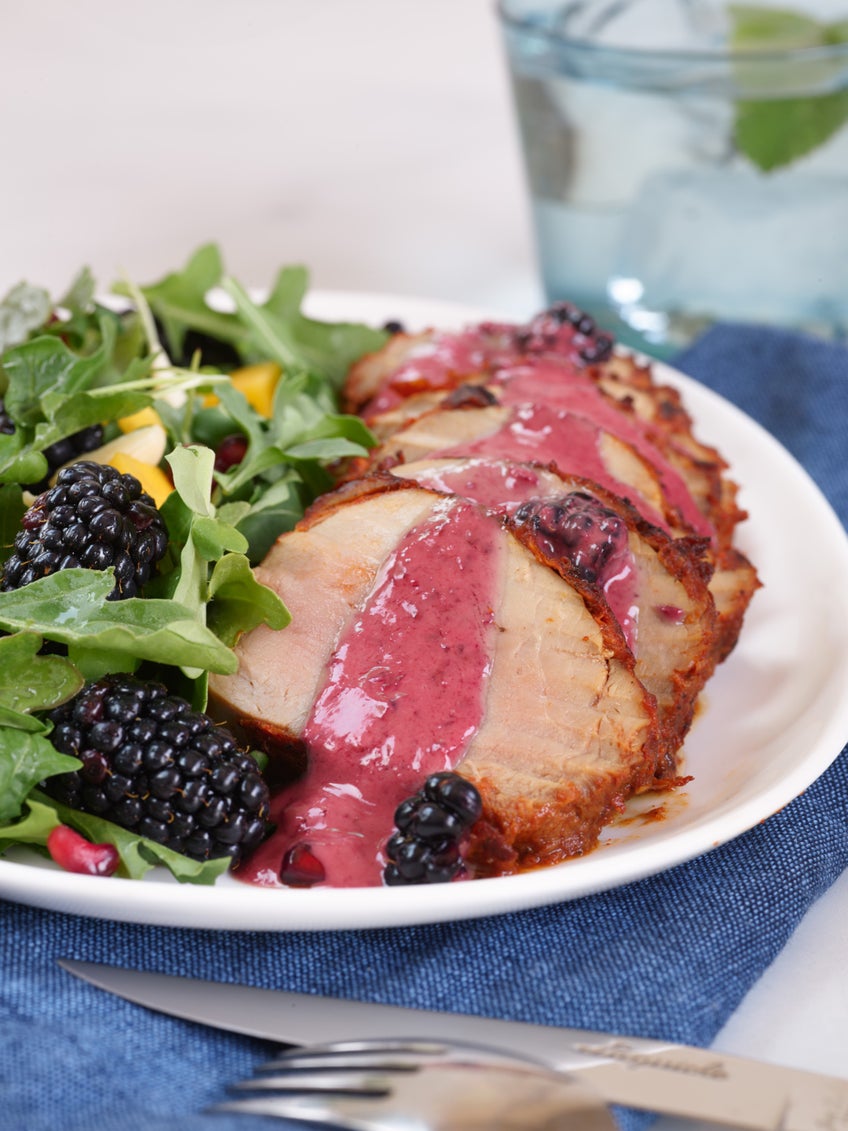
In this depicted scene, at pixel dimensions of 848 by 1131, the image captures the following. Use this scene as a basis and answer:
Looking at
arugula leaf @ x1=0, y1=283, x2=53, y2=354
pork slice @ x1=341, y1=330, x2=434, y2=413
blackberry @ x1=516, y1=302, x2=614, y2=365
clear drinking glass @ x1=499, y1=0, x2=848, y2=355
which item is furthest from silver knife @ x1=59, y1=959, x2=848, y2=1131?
clear drinking glass @ x1=499, y1=0, x2=848, y2=355

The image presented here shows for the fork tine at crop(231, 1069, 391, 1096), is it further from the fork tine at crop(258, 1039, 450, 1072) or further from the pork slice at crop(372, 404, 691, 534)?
the pork slice at crop(372, 404, 691, 534)

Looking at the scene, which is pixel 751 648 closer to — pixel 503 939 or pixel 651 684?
pixel 651 684

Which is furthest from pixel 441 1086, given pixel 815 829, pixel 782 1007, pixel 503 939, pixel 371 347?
pixel 371 347

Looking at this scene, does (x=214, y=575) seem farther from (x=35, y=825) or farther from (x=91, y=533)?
(x=35, y=825)

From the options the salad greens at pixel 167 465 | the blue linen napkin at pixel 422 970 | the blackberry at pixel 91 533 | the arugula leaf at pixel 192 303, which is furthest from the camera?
the arugula leaf at pixel 192 303

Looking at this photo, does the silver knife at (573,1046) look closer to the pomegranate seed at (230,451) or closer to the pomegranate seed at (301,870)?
the pomegranate seed at (301,870)

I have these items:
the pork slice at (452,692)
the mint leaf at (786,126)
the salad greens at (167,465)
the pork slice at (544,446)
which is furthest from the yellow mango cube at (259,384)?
the mint leaf at (786,126)

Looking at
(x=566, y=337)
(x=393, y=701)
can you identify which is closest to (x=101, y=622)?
(x=393, y=701)

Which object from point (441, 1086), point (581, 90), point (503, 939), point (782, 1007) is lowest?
point (782, 1007)
